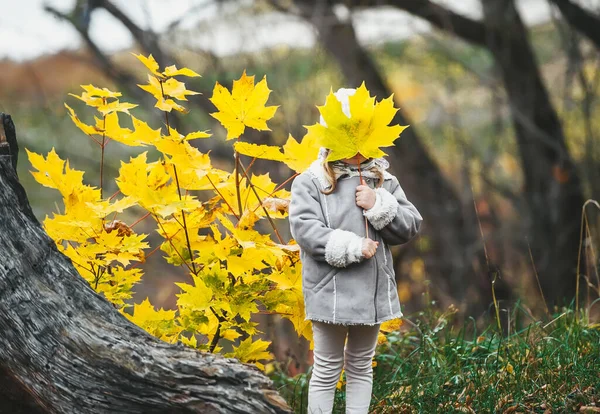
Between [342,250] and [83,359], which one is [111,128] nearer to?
[83,359]

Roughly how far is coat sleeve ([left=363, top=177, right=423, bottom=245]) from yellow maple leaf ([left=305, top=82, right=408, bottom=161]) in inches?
6.3

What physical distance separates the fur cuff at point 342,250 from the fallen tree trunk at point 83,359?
16.8 inches

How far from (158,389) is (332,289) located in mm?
627

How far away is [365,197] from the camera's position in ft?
7.67

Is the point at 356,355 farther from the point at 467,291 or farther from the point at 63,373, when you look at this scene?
the point at 467,291

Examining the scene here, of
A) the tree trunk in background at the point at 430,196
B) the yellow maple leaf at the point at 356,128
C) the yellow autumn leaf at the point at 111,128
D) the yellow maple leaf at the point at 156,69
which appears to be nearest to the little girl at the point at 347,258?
the yellow maple leaf at the point at 356,128

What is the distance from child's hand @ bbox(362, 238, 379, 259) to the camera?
224 cm

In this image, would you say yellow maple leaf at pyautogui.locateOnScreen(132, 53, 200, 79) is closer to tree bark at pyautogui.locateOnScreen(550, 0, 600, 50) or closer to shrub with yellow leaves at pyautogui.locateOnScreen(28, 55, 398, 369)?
shrub with yellow leaves at pyautogui.locateOnScreen(28, 55, 398, 369)

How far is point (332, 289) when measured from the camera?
230 centimetres

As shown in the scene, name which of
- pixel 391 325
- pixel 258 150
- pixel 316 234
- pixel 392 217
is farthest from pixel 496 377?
pixel 258 150

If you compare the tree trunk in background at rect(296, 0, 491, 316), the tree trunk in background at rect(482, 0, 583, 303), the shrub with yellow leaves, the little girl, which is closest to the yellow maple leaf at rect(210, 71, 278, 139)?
the shrub with yellow leaves

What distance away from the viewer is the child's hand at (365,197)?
2.33m

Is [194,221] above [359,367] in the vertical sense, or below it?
above

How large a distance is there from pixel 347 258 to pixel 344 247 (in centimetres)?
4
